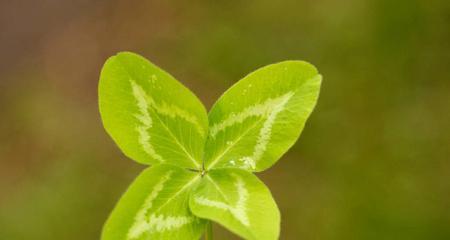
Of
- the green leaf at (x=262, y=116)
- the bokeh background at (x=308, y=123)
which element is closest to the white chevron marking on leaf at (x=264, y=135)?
the green leaf at (x=262, y=116)

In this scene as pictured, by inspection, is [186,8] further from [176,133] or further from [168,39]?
[176,133]

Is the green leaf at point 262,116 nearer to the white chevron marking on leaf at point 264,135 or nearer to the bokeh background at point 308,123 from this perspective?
the white chevron marking on leaf at point 264,135

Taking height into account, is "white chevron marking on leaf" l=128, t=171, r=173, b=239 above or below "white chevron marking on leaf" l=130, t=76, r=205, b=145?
below

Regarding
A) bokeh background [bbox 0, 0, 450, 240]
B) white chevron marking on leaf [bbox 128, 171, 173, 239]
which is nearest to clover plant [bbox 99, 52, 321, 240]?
white chevron marking on leaf [bbox 128, 171, 173, 239]

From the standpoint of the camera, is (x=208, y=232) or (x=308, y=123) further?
(x=308, y=123)

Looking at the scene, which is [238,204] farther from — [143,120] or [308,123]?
[308,123]

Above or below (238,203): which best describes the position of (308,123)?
below

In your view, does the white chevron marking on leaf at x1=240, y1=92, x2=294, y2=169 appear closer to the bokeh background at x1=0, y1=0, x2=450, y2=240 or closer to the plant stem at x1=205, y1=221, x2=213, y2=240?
the plant stem at x1=205, y1=221, x2=213, y2=240

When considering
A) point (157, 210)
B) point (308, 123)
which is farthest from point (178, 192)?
point (308, 123)
